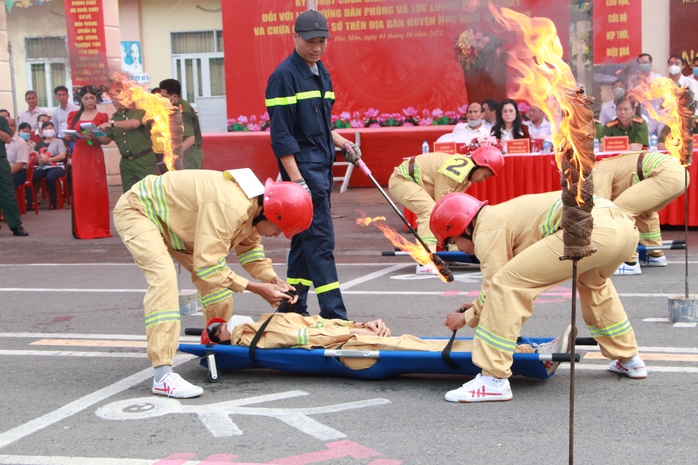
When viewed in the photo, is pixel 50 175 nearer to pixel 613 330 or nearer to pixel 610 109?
pixel 610 109

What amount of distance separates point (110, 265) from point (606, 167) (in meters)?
5.78

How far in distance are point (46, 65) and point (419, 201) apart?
18560 mm

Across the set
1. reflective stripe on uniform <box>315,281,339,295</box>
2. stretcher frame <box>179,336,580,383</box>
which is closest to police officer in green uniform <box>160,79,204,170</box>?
reflective stripe on uniform <box>315,281,339,295</box>

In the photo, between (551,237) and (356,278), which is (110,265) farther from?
(551,237)

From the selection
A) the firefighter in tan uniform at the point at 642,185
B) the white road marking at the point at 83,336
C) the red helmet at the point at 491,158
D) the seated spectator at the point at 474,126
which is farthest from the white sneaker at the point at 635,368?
the seated spectator at the point at 474,126

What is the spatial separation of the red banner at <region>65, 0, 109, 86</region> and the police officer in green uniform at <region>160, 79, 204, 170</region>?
6.21 m

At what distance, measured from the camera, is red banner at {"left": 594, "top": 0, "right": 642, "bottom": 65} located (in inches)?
624

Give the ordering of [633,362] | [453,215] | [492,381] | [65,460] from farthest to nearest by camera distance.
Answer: [633,362] < [453,215] < [492,381] < [65,460]

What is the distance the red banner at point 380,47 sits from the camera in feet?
55.5

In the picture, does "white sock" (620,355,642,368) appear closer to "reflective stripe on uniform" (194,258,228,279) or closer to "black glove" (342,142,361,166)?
"reflective stripe on uniform" (194,258,228,279)

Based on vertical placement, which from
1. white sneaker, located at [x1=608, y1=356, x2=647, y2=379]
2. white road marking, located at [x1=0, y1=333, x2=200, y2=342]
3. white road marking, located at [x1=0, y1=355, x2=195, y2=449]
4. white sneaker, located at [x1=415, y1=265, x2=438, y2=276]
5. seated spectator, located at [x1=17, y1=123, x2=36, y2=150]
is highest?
seated spectator, located at [x1=17, y1=123, x2=36, y2=150]

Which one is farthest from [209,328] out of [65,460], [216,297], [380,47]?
[380,47]

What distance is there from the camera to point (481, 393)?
15.7ft

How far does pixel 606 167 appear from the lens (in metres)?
8.77
